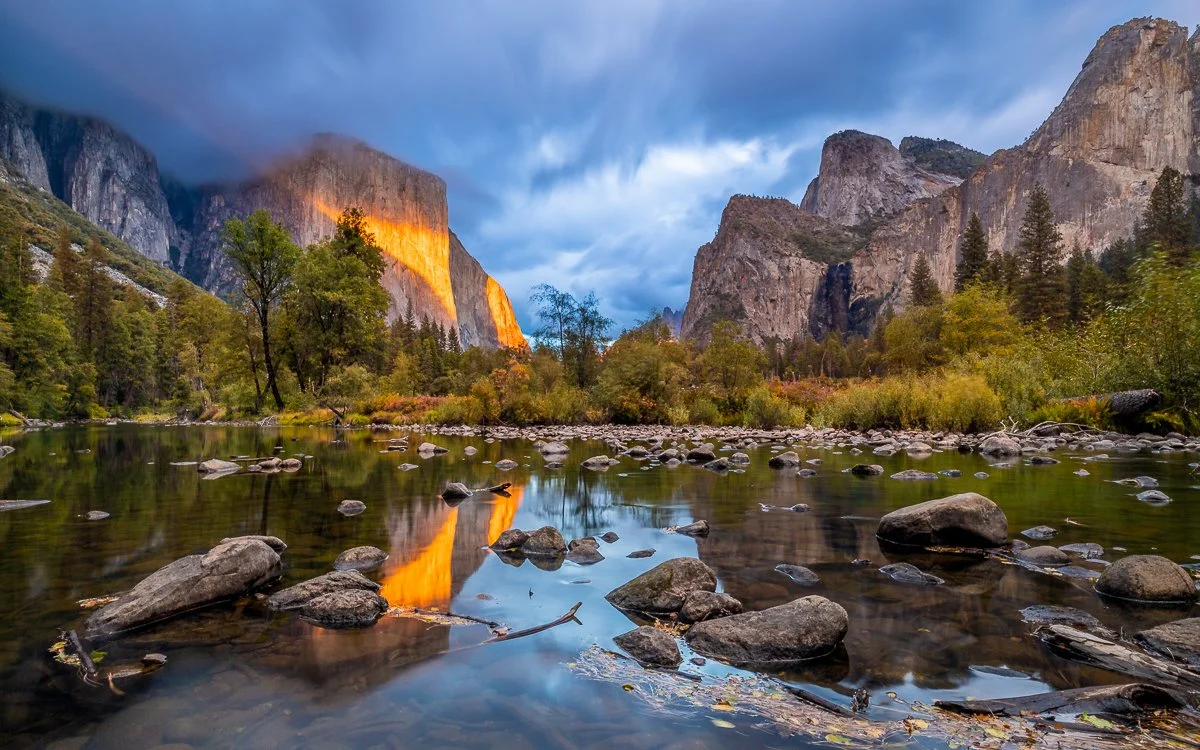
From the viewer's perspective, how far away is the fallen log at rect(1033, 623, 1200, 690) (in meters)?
3.21

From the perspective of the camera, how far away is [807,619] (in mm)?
3938

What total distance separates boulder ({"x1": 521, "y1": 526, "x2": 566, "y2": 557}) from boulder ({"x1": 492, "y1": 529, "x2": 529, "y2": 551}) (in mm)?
96

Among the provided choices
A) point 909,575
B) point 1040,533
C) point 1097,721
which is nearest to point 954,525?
point 1040,533

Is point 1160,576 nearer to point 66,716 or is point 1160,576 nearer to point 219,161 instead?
point 66,716

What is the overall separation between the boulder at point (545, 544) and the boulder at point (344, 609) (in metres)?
2.34

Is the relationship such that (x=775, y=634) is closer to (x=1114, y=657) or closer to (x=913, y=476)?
(x=1114, y=657)

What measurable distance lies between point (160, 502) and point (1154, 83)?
191 metres

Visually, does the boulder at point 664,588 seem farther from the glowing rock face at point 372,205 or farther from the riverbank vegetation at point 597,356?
the glowing rock face at point 372,205

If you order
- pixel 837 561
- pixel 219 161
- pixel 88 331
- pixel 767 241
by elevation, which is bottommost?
pixel 837 561

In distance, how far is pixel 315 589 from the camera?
4.80 meters

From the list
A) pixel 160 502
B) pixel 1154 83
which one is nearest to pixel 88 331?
pixel 160 502

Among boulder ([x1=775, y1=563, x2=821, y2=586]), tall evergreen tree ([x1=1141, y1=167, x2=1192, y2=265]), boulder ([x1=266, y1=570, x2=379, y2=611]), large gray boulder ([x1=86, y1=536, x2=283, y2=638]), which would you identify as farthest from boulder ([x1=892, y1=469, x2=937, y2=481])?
tall evergreen tree ([x1=1141, y1=167, x2=1192, y2=265])

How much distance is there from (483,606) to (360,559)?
2.02 m

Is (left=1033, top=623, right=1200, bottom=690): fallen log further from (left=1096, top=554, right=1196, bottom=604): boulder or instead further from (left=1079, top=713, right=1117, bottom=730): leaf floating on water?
(left=1096, top=554, right=1196, bottom=604): boulder
